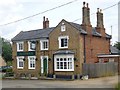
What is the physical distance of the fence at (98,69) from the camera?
36.6m

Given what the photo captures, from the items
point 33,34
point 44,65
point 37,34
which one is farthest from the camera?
point 33,34

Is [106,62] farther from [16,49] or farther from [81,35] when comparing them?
[16,49]

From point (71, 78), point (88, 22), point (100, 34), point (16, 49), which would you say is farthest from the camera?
point (16, 49)

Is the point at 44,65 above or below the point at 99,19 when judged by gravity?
below

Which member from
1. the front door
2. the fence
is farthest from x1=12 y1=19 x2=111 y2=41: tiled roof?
the fence

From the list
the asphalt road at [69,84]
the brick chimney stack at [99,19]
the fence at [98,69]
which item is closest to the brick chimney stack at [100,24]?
the brick chimney stack at [99,19]

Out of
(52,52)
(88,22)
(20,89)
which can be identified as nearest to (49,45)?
(52,52)

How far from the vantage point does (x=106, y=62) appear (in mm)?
40375

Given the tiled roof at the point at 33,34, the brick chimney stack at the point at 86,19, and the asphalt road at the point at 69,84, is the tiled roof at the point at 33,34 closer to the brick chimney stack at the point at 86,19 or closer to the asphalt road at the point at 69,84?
the brick chimney stack at the point at 86,19

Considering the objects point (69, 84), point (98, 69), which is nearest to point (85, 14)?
point (98, 69)

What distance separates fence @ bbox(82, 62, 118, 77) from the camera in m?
36.6

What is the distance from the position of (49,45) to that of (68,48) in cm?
358

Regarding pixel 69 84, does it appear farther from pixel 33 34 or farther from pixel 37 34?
pixel 33 34

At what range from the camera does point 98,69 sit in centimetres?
3684
